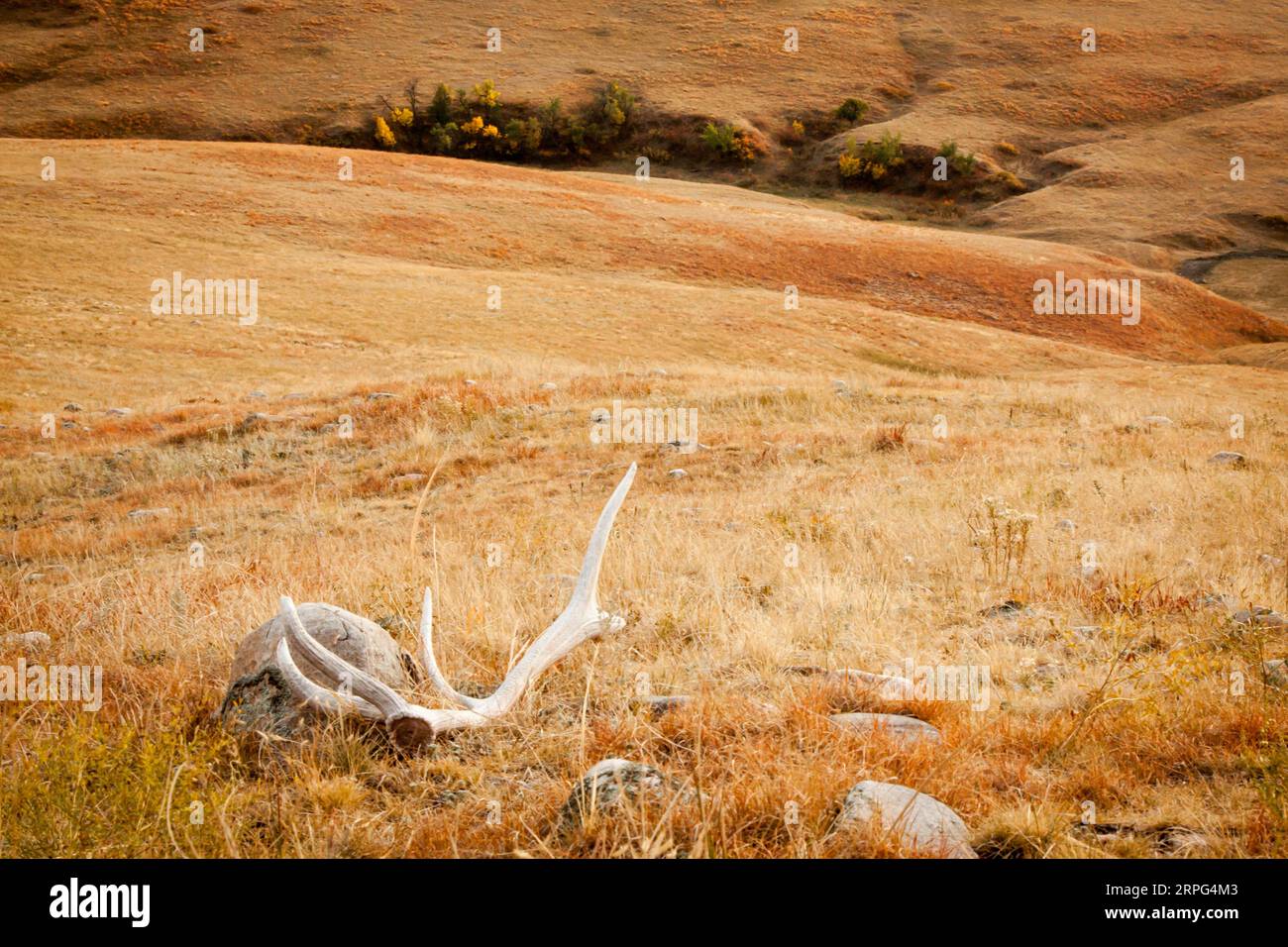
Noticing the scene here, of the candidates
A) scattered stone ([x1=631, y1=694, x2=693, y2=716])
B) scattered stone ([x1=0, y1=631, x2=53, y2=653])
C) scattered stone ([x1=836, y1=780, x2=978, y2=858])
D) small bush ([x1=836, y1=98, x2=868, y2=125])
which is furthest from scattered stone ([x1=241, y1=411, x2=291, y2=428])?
small bush ([x1=836, y1=98, x2=868, y2=125])

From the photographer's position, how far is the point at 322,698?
3.61 m

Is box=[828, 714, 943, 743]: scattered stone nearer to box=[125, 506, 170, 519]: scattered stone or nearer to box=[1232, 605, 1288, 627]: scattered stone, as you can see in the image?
box=[1232, 605, 1288, 627]: scattered stone

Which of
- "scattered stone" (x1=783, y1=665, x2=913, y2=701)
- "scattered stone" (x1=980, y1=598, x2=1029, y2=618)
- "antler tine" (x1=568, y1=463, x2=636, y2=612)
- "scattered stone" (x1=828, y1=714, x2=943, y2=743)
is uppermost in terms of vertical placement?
"antler tine" (x1=568, y1=463, x2=636, y2=612)

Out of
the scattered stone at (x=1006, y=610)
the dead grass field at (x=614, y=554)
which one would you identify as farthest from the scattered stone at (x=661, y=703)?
the scattered stone at (x=1006, y=610)

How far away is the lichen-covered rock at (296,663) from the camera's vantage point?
3.82m

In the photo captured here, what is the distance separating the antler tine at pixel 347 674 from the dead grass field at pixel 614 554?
207 millimetres

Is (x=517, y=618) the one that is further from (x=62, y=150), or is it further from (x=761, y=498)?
(x=62, y=150)

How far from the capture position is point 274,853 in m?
3.06

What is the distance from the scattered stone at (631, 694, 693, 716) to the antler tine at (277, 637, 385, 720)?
3.80ft

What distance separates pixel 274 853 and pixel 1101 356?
3659cm

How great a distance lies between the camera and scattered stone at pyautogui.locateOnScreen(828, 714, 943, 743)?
3.78 meters

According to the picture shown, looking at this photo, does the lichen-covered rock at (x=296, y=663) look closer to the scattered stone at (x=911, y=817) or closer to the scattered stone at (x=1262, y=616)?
the scattered stone at (x=911, y=817)

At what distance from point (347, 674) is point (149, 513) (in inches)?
403
